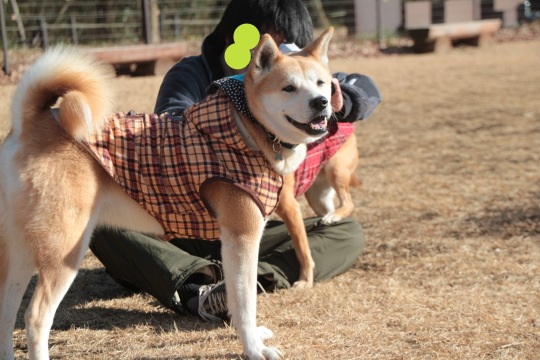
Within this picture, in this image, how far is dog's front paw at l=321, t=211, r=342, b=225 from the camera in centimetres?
360

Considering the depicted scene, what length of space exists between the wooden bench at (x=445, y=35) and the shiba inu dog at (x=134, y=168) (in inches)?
388

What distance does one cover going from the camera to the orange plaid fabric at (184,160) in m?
2.41

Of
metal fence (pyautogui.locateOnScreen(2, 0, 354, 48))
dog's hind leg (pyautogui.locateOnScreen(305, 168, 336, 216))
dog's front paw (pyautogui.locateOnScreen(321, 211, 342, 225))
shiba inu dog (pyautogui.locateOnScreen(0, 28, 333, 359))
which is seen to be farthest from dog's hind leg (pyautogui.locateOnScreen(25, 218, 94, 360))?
metal fence (pyautogui.locateOnScreen(2, 0, 354, 48))

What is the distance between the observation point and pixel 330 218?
144 inches

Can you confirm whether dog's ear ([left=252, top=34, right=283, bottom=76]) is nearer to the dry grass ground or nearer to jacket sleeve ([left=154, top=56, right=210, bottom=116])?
jacket sleeve ([left=154, top=56, right=210, bottom=116])

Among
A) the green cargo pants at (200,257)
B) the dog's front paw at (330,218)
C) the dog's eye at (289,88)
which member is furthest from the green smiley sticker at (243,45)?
the dog's front paw at (330,218)

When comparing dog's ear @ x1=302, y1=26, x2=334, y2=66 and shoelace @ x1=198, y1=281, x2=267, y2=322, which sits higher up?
dog's ear @ x1=302, y1=26, x2=334, y2=66

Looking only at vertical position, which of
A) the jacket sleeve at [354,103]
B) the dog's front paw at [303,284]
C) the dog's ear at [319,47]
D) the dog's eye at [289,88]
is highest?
the dog's ear at [319,47]

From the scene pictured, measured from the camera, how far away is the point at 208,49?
3.40 meters

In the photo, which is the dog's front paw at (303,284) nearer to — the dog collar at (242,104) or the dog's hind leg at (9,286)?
the dog collar at (242,104)

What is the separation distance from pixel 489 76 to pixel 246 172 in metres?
7.34

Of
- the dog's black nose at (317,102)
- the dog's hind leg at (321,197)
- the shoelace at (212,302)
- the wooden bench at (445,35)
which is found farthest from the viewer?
the wooden bench at (445,35)

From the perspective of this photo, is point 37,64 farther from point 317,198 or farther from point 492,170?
point 492,170

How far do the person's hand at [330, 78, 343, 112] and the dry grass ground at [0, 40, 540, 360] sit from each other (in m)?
0.79
